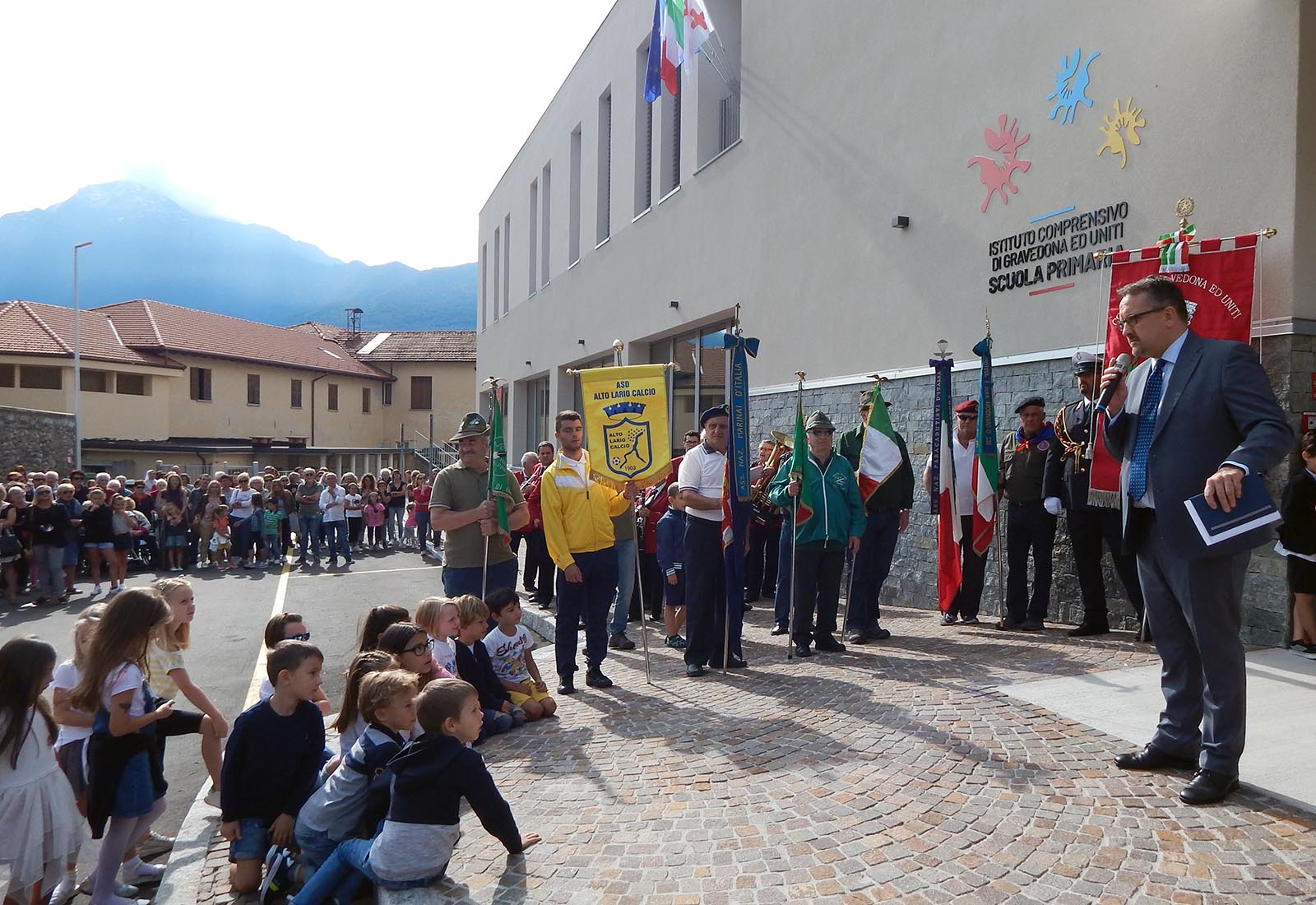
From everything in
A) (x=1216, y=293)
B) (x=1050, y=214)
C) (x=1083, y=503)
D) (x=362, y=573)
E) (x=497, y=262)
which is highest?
(x=497, y=262)

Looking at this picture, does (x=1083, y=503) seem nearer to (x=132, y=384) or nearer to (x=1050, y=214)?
(x=1050, y=214)

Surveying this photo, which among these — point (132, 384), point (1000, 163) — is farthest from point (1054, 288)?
point (132, 384)

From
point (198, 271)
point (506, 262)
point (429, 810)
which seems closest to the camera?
point (429, 810)

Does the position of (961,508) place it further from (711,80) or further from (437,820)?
(711,80)

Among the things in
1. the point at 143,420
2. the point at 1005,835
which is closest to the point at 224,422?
the point at 143,420

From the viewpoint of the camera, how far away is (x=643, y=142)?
18172 millimetres

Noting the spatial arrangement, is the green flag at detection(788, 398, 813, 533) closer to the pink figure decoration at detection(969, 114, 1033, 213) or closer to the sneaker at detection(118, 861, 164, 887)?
the pink figure decoration at detection(969, 114, 1033, 213)

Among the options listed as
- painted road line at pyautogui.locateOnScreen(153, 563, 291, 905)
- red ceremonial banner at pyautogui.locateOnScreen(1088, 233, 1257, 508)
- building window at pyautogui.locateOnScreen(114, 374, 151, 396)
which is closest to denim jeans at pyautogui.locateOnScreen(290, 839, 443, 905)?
painted road line at pyautogui.locateOnScreen(153, 563, 291, 905)

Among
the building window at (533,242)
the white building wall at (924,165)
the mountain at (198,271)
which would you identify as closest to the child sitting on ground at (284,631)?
the white building wall at (924,165)

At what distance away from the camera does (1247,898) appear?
2.86 meters

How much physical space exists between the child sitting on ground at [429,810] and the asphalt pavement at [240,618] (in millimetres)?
1750

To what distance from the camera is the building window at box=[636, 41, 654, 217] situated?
58.9ft

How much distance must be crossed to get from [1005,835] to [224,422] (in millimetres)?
41945

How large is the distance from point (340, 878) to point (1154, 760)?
3.50 metres
